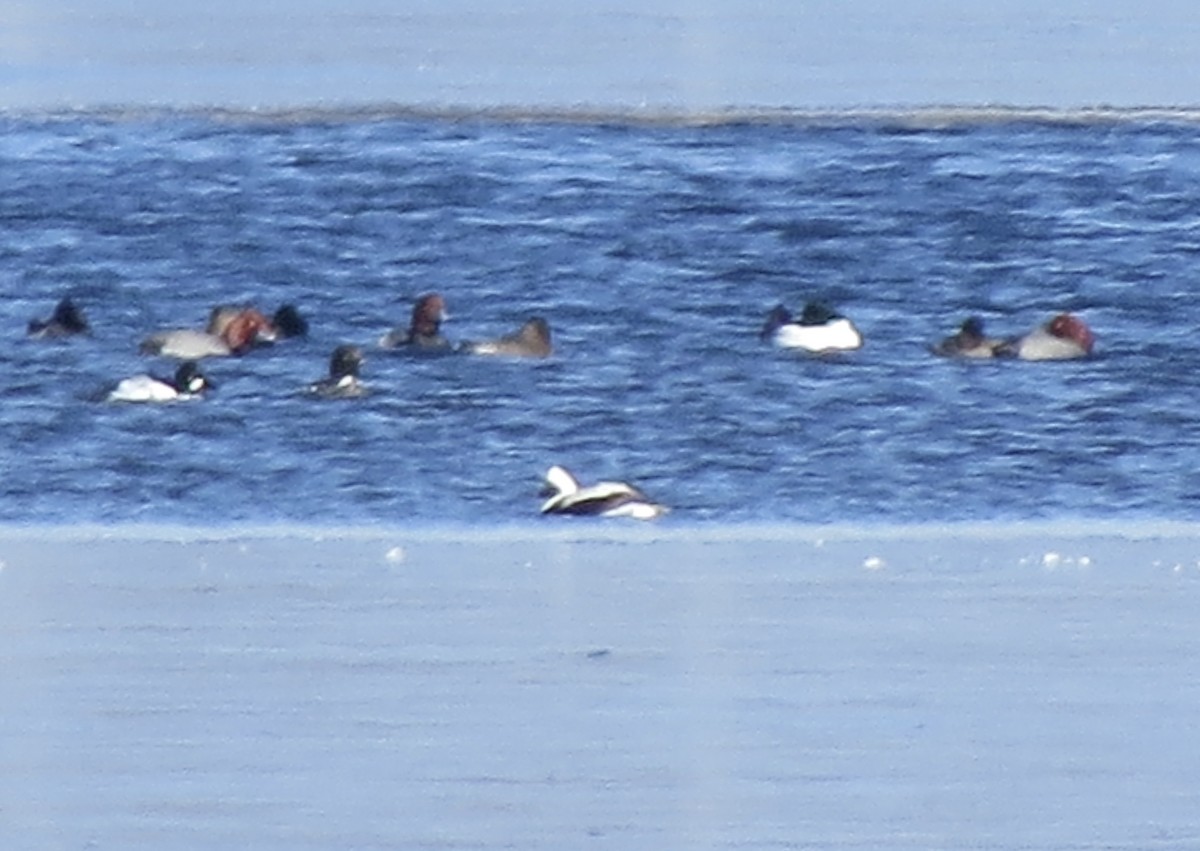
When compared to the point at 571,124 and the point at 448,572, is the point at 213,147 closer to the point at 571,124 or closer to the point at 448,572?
the point at 571,124

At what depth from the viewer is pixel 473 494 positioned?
11.0ft

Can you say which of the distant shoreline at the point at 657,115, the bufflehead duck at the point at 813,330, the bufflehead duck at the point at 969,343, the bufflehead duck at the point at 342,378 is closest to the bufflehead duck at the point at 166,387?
the bufflehead duck at the point at 342,378

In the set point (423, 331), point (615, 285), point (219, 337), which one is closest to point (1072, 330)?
point (615, 285)

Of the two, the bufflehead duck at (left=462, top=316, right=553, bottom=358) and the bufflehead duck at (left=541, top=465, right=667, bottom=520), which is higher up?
the bufflehead duck at (left=462, top=316, right=553, bottom=358)

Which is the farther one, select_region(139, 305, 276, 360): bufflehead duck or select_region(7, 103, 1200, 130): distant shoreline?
select_region(7, 103, 1200, 130): distant shoreline

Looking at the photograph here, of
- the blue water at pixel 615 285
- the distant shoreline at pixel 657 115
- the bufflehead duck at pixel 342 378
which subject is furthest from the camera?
the distant shoreline at pixel 657 115

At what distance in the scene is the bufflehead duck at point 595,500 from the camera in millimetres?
3250

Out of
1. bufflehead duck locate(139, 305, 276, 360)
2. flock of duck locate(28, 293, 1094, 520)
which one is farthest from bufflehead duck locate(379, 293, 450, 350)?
bufflehead duck locate(139, 305, 276, 360)

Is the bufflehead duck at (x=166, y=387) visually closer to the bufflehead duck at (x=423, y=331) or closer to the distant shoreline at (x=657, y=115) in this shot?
the bufflehead duck at (x=423, y=331)

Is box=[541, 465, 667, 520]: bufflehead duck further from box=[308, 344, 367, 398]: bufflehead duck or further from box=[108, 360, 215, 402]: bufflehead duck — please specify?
box=[108, 360, 215, 402]: bufflehead duck

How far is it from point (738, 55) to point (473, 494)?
72 cm

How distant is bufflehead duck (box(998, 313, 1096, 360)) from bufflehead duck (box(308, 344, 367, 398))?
2.50ft

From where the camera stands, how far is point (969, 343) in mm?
3574

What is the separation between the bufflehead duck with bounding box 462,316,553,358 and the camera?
3564mm
